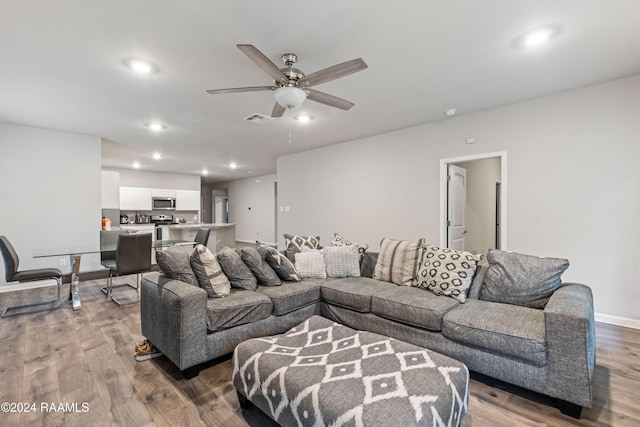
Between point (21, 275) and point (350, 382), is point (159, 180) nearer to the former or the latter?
point (21, 275)

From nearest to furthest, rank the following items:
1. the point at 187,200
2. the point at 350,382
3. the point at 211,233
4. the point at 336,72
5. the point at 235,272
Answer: the point at 350,382 → the point at 336,72 → the point at 235,272 → the point at 211,233 → the point at 187,200

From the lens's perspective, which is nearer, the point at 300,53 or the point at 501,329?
the point at 501,329

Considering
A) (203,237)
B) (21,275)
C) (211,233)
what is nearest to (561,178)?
(203,237)

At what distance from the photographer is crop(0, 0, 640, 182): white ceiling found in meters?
2.06

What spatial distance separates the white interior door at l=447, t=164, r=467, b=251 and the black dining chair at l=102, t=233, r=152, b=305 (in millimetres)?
4393

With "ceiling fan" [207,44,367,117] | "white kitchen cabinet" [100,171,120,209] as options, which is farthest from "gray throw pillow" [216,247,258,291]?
"white kitchen cabinet" [100,171,120,209]

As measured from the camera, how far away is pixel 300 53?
101 inches

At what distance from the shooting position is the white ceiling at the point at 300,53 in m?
2.06

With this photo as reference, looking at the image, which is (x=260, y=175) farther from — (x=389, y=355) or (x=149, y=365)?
(x=389, y=355)

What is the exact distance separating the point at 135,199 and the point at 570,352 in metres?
10.1

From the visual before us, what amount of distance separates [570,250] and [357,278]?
98.9 inches

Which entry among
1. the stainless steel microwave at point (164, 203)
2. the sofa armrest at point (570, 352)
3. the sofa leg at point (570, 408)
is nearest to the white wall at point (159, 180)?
the stainless steel microwave at point (164, 203)

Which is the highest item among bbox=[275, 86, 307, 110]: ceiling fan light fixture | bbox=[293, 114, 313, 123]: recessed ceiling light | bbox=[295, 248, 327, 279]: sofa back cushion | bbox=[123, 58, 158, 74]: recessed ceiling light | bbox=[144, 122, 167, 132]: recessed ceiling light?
bbox=[293, 114, 313, 123]: recessed ceiling light

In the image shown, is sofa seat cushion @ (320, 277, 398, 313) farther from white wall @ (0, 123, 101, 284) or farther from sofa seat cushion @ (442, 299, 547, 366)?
white wall @ (0, 123, 101, 284)
